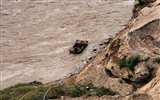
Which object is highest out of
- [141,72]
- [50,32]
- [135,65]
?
[50,32]

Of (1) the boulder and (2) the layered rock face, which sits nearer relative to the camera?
(2) the layered rock face

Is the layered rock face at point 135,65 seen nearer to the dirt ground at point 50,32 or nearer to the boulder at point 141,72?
the boulder at point 141,72

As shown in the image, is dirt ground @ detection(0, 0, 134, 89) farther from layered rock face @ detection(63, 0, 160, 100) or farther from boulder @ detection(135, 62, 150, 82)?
boulder @ detection(135, 62, 150, 82)

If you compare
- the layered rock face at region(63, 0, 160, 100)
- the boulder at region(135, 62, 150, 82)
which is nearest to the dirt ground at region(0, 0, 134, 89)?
the layered rock face at region(63, 0, 160, 100)

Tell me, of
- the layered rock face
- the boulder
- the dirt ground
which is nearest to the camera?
the layered rock face

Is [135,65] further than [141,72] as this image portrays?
Yes

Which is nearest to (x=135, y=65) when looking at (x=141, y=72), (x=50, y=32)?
(x=141, y=72)

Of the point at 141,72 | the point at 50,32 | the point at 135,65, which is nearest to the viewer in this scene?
the point at 141,72

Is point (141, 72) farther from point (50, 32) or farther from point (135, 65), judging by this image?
point (50, 32)

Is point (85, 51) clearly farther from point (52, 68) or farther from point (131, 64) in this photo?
point (131, 64)

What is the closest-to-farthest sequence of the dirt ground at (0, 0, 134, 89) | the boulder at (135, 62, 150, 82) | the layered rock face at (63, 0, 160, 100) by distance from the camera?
the layered rock face at (63, 0, 160, 100), the boulder at (135, 62, 150, 82), the dirt ground at (0, 0, 134, 89)
